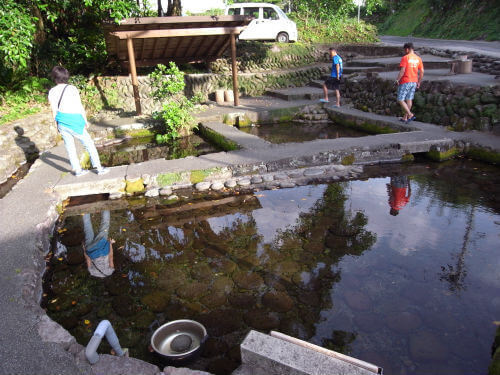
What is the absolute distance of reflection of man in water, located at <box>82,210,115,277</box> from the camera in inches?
160

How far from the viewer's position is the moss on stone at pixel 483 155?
22.0 ft

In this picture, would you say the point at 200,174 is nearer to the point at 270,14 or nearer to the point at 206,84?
the point at 206,84

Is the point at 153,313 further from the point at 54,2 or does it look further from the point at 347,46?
the point at 347,46

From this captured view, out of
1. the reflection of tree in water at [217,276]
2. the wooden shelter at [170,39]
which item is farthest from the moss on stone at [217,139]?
the reflection of tree in water at [217,276]

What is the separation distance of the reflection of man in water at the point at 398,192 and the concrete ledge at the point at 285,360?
3.42 meters

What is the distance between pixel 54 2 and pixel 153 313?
10.5 metres

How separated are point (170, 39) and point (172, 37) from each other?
1.47ft

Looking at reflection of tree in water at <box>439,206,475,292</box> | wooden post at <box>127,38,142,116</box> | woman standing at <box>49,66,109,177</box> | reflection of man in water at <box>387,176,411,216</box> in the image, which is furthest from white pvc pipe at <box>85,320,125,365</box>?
wooden post at <box>127,38,142,116</box>

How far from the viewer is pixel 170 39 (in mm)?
10594

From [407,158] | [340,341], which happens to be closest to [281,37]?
[407,158]

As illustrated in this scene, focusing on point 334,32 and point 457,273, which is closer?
point 457,273

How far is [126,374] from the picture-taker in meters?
2.33

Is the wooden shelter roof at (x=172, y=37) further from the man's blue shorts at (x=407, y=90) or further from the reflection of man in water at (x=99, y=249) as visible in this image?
the reflection of man in water at (x=99, y=249)

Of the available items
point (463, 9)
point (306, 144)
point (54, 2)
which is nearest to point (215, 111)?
point (306, 144)
